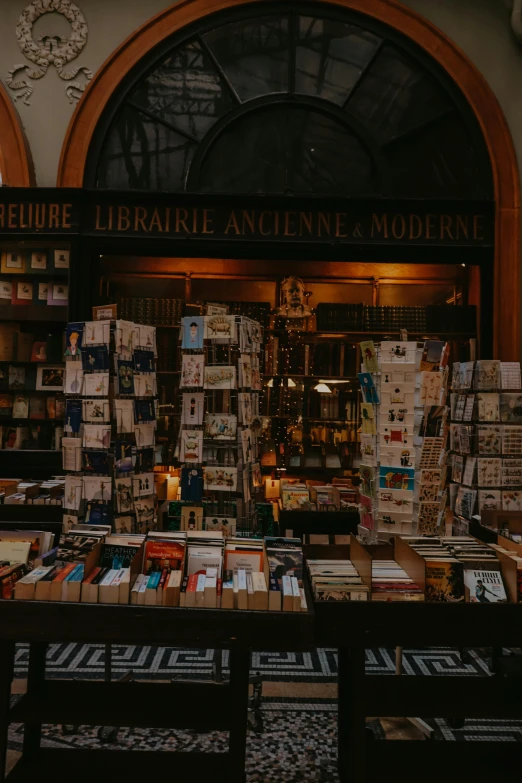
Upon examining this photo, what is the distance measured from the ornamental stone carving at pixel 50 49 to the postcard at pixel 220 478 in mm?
4282

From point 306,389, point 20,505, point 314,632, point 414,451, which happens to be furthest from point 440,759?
point 306,389

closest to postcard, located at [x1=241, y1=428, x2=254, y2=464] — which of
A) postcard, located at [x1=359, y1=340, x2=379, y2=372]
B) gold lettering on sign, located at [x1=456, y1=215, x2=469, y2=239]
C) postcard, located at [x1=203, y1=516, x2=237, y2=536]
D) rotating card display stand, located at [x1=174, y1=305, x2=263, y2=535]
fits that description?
rotating card display stand, located at [x1=174, y1=305, x2=263, y2=535]

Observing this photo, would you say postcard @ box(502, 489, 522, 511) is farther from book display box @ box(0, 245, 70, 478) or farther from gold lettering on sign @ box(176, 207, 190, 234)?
book display box @ box(0, 245, 70, 478)

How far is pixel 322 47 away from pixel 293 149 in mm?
1118

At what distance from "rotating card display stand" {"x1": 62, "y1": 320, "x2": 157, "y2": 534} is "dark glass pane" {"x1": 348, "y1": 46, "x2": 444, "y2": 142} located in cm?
359

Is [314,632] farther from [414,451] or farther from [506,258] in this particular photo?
[506,258]

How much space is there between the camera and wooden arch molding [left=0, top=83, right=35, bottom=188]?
6.41 meters

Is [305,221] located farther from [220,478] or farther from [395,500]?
[395,500]

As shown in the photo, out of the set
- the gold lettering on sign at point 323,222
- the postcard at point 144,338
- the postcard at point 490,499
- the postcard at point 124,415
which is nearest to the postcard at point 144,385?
the postcard at point 124,415

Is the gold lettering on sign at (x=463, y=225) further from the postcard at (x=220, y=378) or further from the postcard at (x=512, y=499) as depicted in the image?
the postcard at (x=220, y=378)

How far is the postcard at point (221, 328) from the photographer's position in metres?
4.93

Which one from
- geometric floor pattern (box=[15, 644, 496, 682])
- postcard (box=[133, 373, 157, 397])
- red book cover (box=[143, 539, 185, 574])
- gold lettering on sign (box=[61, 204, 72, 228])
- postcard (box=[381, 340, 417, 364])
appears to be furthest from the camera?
gold lettering on sign (box=[61, 204, 72, 228])

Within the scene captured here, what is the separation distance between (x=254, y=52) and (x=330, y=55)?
31.7 inches

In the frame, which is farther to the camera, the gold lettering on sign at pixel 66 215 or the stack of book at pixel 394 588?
the gold lettering on sign at pixel 66 215
